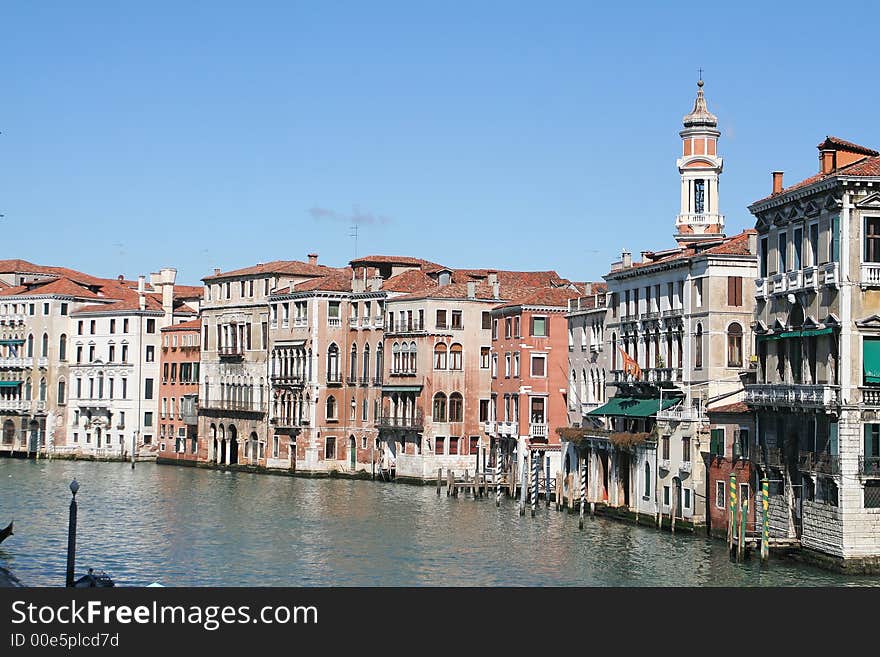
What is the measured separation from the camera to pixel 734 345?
46312 mm

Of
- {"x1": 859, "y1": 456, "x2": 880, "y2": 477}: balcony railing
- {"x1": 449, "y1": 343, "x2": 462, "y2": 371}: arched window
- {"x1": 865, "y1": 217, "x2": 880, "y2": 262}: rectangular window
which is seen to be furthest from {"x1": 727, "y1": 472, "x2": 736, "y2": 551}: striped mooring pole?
{"x1": 449, "y1": 343, "x2": 462, "y2": 371}: arched window

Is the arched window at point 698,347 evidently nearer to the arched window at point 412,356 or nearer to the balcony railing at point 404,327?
the balcony railing at point 404,327

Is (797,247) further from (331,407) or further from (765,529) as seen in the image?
(331,407)

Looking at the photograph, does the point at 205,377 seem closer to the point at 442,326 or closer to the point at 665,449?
the point at 442,326

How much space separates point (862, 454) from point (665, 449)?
10.7 meters

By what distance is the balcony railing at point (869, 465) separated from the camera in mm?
36344

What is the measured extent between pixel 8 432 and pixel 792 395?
5817 centimetres

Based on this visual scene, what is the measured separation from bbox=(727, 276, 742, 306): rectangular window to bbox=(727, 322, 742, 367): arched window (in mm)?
624

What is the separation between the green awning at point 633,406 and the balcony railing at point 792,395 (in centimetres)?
631

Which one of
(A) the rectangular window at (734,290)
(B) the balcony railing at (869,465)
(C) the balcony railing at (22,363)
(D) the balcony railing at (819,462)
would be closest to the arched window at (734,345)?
(A) the rectangular window at (734,290)
